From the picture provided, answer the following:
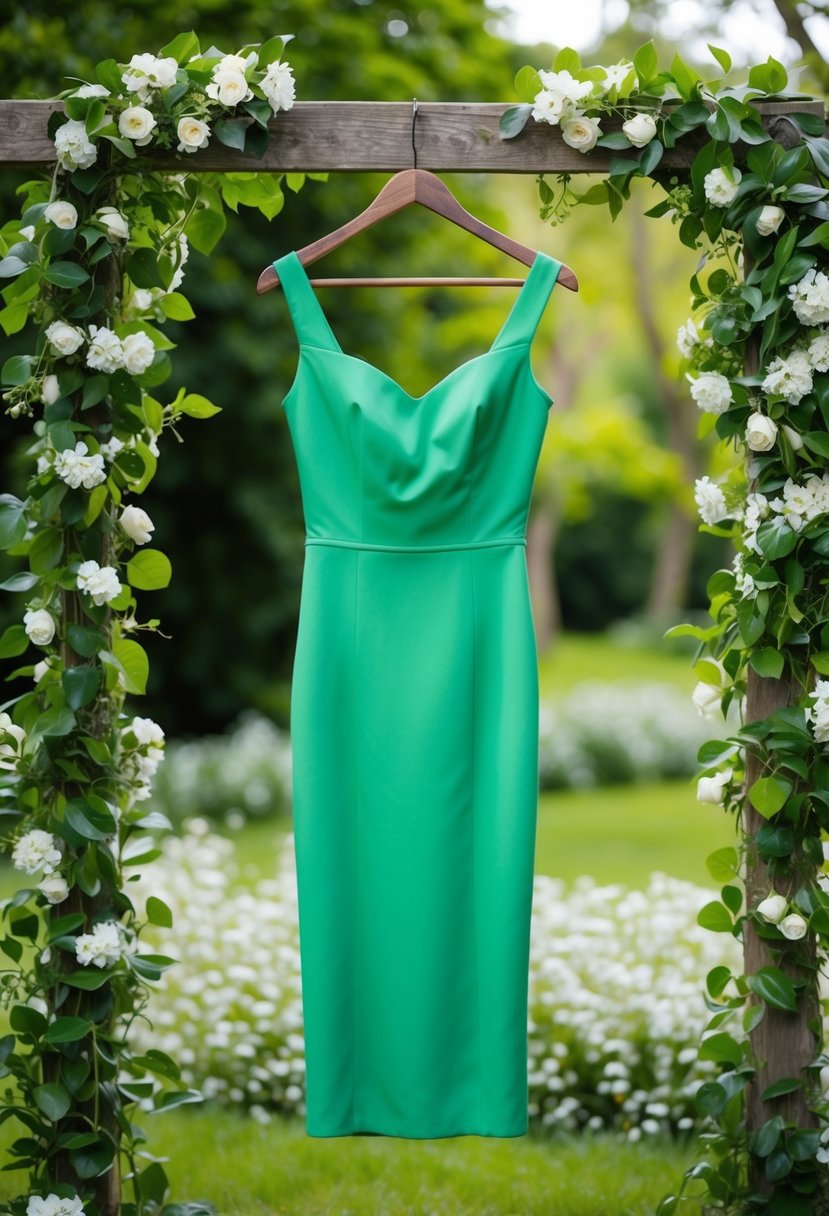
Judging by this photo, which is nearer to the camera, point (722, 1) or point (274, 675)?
point (722, 1)

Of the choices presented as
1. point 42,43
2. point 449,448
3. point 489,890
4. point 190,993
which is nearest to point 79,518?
point 449,448

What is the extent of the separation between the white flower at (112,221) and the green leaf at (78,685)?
84 cm

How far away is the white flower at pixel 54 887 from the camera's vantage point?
233 cm

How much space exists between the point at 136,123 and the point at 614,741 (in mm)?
7977

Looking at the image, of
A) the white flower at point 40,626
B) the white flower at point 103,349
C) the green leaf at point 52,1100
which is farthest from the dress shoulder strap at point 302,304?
the green leaf at point 52,1100

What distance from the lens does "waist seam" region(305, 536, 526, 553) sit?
7.38 ft

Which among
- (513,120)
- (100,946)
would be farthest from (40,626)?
(513,120)

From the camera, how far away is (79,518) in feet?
7.63

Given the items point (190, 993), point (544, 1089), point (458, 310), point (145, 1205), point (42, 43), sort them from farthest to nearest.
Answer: point (458, 310) → point (42, 43) → point (190, 993) → point (544, 1089) → point (145, 1205)

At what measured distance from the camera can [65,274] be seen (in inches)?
88.9

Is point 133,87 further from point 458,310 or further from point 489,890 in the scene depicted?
point 458,310

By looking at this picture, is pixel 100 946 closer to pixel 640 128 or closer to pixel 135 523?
pixel 135 523

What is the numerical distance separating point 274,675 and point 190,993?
5500 millimetres

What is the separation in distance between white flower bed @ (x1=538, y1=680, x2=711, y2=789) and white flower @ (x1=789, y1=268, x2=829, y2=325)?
7103mm
